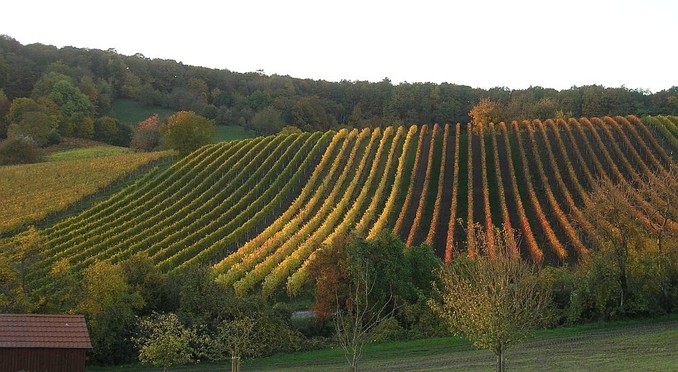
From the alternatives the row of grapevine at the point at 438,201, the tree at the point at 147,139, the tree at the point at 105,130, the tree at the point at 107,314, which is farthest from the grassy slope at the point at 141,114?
the tree at the point at 107,314

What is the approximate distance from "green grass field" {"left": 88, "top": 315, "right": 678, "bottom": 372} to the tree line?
78.1 metres

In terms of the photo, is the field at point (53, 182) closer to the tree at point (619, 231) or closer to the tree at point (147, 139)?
the tree at point (147, 139)

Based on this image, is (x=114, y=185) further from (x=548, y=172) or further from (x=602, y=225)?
(x=602, y=225)

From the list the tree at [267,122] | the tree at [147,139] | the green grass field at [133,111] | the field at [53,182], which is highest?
the green grass field at [133,111]

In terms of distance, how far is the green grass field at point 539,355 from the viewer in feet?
98.9

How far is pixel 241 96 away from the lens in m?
176

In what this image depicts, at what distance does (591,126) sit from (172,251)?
55273 mm

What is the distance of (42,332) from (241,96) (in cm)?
14492

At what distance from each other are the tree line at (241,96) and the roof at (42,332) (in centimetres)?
8949

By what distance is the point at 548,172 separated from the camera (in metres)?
82.1

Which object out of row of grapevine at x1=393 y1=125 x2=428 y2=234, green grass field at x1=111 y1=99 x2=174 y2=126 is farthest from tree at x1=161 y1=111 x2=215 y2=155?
green grass field at x1=111 y1=99 x2=174 y2=126

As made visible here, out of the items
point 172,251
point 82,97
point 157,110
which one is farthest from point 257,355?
point 157,110

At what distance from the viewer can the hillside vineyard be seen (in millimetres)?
62469

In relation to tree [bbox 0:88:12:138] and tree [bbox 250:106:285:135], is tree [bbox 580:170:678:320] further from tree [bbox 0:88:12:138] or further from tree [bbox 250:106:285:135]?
tree [bbox 0:88:12:138]
